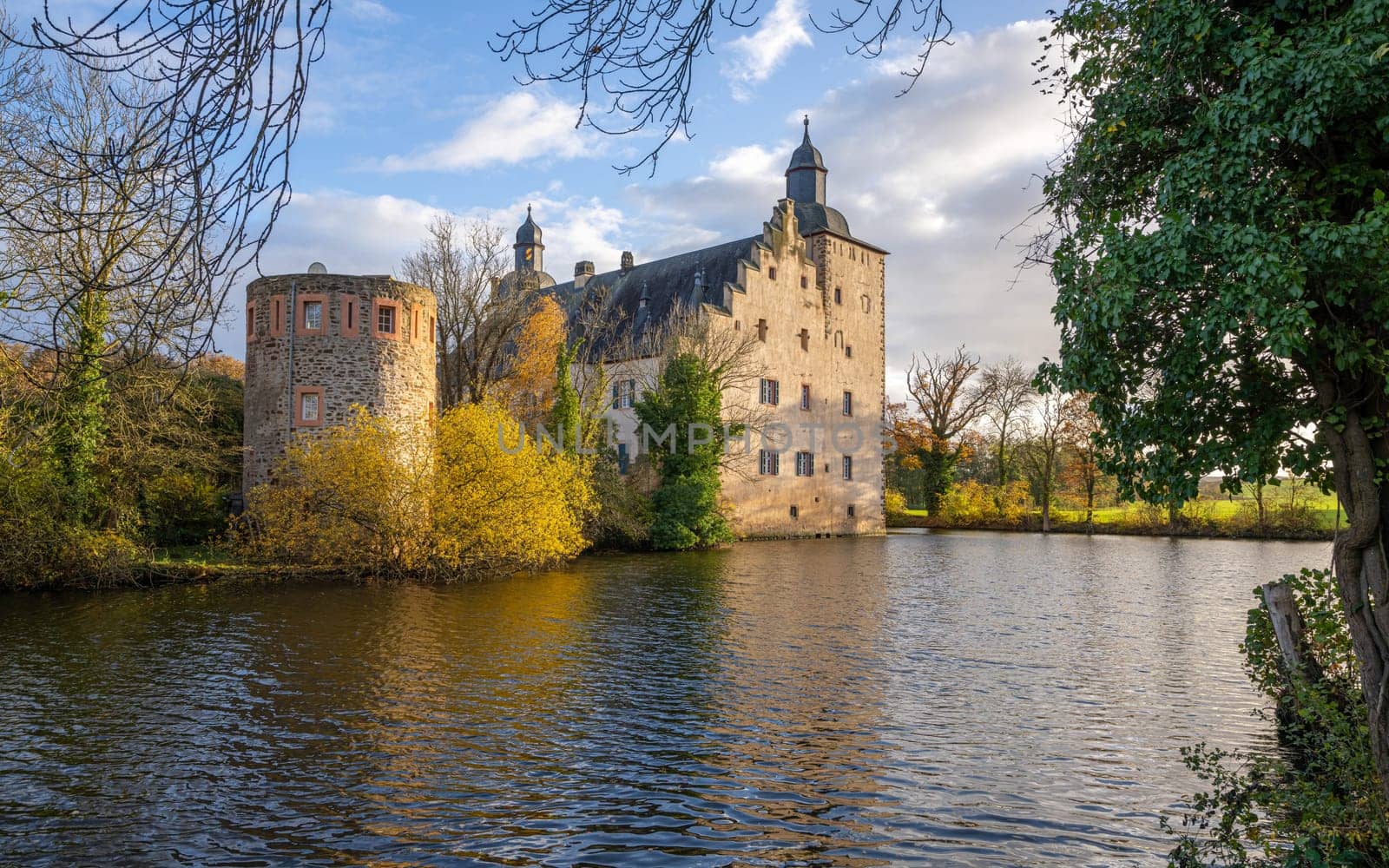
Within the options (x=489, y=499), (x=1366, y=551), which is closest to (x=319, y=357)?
(x=489, y=499)

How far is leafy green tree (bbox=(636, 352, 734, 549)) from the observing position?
106ft

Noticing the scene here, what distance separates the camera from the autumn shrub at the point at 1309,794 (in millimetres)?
5000

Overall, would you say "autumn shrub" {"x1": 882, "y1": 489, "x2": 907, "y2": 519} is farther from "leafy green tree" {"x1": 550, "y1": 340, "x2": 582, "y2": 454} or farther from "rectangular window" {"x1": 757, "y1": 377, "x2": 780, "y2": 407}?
"leafy green tree" {"x1": 550, "y1": 340, "x2": 582, "y2": 454}

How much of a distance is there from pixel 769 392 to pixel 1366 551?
34693 mm

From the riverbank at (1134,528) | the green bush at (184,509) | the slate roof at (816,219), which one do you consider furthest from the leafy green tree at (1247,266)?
the riverbank at (1134,528)

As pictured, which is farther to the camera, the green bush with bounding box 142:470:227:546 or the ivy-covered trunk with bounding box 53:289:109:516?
the green bush with bounding box 142:470:227:546

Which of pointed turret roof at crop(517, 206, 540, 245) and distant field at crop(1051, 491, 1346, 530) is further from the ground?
pointed turret roof at crop(517, 206, 540, 245)

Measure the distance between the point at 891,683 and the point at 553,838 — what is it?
5763 millimetres

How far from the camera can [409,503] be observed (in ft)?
69.9

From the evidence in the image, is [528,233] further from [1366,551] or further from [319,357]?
[1366,551]

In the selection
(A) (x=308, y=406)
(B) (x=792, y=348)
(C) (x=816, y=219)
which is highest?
(C) (x=816, y=219)

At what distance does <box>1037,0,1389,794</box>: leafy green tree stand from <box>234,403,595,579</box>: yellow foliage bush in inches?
694

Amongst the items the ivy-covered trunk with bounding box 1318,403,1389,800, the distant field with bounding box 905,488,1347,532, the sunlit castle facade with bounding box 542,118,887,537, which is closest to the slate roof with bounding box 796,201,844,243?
the sunlit castle facade with bounding box 542,118,887,537

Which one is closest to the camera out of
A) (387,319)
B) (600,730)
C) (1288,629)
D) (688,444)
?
Result: (1288,629)
